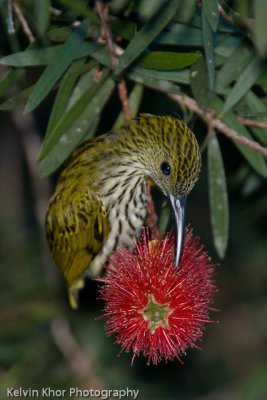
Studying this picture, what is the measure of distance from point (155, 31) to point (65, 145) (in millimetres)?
662

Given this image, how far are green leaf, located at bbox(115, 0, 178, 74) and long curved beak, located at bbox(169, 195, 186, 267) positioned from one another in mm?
621

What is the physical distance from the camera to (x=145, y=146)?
3.48m

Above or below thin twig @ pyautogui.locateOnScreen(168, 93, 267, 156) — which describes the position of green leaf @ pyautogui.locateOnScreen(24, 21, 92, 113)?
above

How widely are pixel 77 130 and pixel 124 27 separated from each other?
47 centimetres

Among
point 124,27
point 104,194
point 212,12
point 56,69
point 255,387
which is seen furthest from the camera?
point 255,387

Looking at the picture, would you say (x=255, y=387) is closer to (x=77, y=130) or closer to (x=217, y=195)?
(x=217, y=195)

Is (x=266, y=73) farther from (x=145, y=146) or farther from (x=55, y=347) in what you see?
(x=55, y=347)

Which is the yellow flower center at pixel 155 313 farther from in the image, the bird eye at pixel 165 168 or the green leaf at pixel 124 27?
the green leaf at pixel 124 27

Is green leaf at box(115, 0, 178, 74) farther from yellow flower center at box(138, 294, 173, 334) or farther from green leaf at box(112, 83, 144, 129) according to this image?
yellow flower center at box(138, 294, 173, 334)

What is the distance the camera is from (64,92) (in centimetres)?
303

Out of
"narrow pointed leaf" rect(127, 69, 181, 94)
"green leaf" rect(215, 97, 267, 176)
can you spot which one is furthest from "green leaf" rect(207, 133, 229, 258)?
"narrow pointed leaf" rect(127, 69, 181, 94)

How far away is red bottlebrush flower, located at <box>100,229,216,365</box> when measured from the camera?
2.90 meters

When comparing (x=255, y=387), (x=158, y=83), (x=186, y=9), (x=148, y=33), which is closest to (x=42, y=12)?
(x=148, y=33)

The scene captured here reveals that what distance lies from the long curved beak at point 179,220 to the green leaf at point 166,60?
52cm
